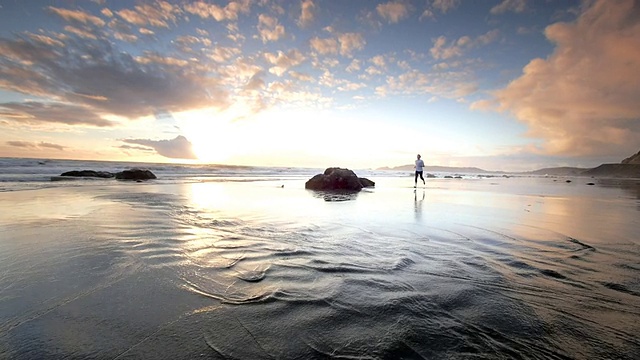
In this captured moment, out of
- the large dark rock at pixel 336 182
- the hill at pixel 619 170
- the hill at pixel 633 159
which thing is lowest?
the large dark rock at pixel 336 182

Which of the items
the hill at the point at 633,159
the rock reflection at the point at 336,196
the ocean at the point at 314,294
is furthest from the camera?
the hill at the point at 633,159

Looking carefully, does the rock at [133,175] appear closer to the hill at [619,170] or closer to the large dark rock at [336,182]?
the large dark rock at [336,182]

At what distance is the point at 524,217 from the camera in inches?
232

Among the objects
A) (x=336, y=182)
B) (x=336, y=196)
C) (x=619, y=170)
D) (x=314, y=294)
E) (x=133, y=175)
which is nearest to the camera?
(x=314, y=294)

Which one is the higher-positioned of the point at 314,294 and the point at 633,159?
the point at 633,159

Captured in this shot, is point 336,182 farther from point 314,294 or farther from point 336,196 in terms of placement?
point 314,294

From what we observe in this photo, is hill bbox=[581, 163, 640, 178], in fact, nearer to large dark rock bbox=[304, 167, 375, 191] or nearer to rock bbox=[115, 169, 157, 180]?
large dark rock bbox=[304, 167, 375, 191]

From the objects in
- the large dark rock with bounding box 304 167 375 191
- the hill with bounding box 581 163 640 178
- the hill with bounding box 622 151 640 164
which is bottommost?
the large dark rock with bounding box 304 167 375 191

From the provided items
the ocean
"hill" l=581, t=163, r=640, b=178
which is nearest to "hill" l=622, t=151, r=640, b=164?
"hill" l=581, t=163, r=640, b=178

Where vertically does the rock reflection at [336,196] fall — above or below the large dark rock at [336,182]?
below

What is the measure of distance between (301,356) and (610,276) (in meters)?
3.03

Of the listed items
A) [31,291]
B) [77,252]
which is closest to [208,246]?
[77,252]

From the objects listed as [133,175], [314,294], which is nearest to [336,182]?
[314,294]

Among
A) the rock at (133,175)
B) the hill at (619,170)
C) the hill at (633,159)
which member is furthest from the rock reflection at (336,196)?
the hill at (633,159)
